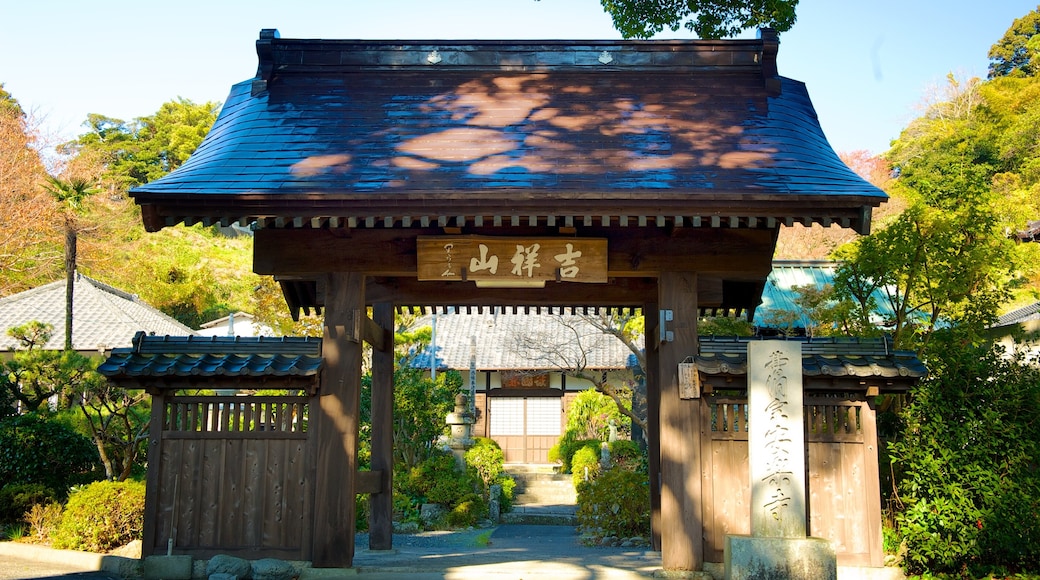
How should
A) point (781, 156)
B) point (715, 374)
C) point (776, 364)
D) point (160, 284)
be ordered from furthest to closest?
1. point (160, 284)
2. point (781, 156)
3. point (715, 374)
4. point (776, 364)

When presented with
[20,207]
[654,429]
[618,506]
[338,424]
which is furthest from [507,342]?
[338,424]

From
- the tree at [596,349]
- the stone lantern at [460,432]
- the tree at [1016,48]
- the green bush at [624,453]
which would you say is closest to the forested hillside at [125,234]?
the stone lantern at [460,432]

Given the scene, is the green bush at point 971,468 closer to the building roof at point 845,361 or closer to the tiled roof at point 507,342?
the building roof at point 845,361

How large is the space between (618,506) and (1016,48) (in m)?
41.9

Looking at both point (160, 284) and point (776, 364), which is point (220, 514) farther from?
point (160, 284)

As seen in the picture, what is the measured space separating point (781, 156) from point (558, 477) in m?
21.6

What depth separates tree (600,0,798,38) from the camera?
55.7ft

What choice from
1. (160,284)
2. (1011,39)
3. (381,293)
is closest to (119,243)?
(160,284)

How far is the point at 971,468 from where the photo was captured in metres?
8.07

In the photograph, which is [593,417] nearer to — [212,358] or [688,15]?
[688,15]

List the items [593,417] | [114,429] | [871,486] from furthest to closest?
[593,417] → [114,429] → [871,486]

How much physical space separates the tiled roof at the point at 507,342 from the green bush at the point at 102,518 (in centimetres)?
1943

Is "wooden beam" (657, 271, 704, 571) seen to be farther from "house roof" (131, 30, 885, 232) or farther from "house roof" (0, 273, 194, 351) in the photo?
"house roof" (0, 273, 194, 351)

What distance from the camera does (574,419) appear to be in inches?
1179
